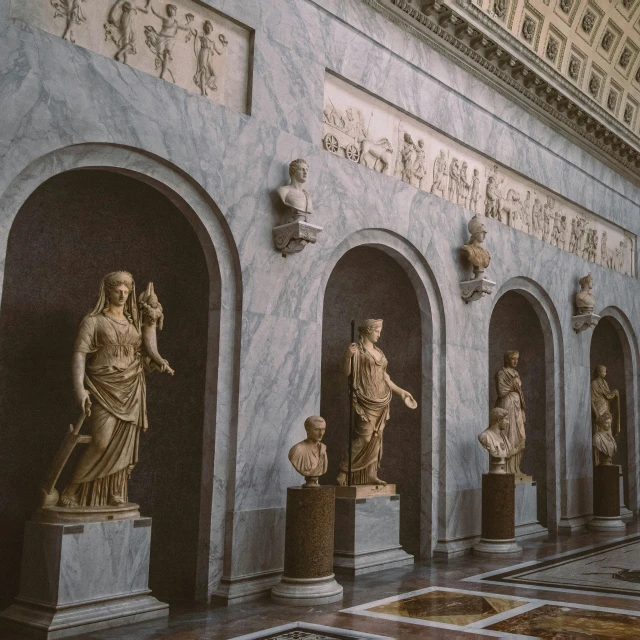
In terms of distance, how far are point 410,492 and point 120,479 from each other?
5086 mm

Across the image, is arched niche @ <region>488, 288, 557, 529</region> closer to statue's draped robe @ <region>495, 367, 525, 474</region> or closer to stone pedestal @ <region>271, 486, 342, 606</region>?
statue's draped robe @ <region>495, 367, 525, 474</region>

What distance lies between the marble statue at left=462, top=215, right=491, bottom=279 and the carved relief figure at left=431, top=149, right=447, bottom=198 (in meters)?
0.71

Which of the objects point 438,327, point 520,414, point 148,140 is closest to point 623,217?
point 520,414

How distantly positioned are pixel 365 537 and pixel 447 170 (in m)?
5.76

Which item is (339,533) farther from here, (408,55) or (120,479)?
(408,55)

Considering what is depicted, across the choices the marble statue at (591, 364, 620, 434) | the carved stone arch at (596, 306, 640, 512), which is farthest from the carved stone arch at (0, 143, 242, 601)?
the carved stone arch at (596, 306, 640, 512)

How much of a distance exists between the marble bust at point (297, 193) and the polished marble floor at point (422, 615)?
162 inches

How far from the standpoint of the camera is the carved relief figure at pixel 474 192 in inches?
488

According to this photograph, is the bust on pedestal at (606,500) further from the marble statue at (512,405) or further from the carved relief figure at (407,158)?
the carved relief figure at (407,158)

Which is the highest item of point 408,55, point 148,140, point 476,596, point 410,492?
point 408,55

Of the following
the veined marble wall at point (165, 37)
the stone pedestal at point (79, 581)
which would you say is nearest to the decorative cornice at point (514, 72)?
the veined marble wall at point (165, 37)

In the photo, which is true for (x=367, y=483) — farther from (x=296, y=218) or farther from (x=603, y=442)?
(x=603, y=442)

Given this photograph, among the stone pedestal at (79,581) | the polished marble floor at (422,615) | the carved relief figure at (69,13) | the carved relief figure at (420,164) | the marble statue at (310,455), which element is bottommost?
the polished marble floor at (422,615)

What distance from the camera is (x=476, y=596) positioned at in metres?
7.93
